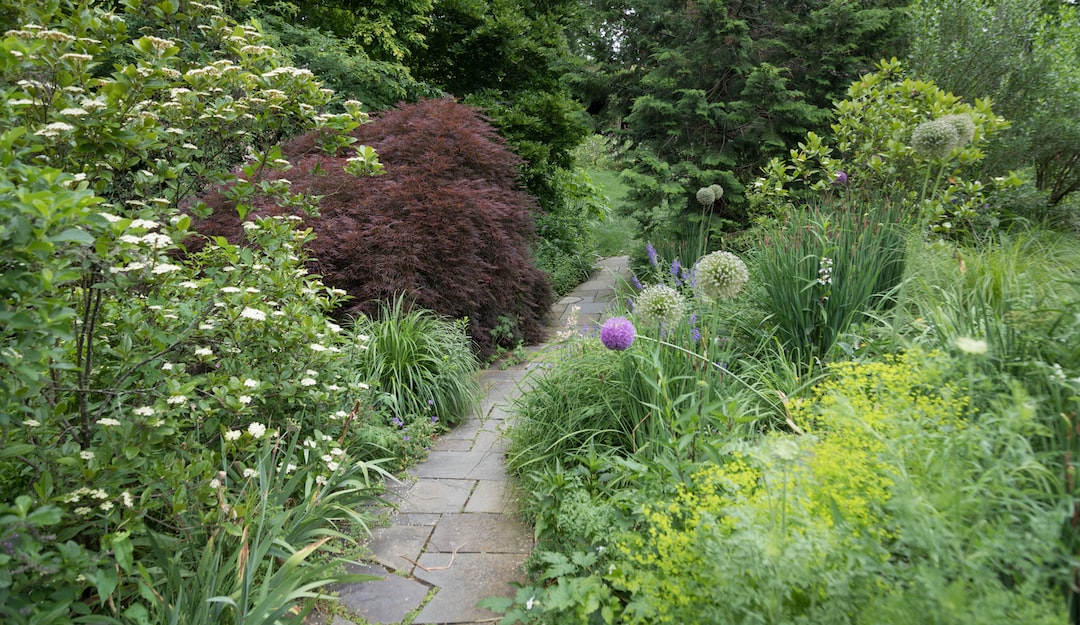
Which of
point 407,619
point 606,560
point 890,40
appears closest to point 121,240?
point 407,619

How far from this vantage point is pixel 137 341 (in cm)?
204

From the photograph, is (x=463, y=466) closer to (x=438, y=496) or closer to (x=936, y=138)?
(x=438, y=496)

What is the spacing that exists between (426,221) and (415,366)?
114cm

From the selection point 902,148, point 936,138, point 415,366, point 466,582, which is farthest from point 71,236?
point 902,148

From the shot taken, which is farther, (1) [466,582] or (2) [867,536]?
(1) [466,582]

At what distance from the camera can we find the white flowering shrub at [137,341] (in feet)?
4.89

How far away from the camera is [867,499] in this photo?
1435mm

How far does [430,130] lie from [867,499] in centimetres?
415

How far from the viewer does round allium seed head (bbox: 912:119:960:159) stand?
2867mm

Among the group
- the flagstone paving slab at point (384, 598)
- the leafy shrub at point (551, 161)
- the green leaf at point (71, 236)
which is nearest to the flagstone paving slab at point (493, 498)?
the flagstone paving slab at point (384, 598)

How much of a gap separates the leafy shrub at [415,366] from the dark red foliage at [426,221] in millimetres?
262

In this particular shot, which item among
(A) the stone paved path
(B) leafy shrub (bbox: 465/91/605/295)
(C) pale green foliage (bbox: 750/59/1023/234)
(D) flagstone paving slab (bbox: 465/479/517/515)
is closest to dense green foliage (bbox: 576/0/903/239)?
(B) leafy shrub (bbox: 465/91/605/295)

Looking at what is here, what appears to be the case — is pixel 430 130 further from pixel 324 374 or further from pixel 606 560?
pixel 606 560

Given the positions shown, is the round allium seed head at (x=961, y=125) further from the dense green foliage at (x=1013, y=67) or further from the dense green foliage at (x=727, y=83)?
the dense green foliage at (x=1013, y=67)
